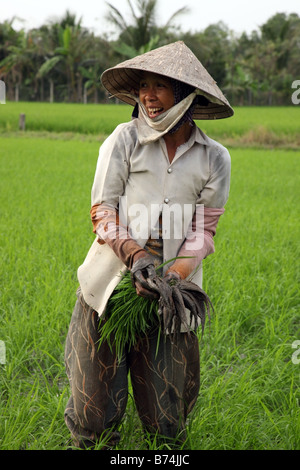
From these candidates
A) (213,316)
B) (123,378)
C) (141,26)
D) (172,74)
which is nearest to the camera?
(172,74)

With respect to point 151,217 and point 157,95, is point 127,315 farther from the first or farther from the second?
point 157,95

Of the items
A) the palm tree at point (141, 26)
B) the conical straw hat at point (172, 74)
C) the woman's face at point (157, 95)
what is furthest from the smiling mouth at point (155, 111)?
the palm tree at point (141, 26)

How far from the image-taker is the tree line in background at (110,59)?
2306 cm

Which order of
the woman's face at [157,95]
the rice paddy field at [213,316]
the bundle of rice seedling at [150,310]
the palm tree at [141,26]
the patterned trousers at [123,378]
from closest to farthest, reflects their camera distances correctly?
the bundle of rice seedling at [150,310]
the woman's face at [157,95]
the patterned trousers at [123,378]
the rice paddy field at [213,316]
the palm tree at [141,26]

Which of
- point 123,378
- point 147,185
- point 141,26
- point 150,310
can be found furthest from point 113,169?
point 141,26

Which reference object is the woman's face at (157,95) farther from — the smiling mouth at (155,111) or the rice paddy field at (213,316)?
the rice paddy field at (213,316)

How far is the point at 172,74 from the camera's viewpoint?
1400 millimetres

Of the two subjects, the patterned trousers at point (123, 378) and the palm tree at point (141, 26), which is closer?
the patterned trousers at point (123, 378)

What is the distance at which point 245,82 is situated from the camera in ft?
80.6

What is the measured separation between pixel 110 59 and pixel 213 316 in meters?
22.3

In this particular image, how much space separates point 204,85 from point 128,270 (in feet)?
Result: 1.81

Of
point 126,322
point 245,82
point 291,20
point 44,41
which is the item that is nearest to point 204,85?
point 126,322

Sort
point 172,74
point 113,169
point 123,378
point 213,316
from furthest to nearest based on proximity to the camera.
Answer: point 213,316 < point 123,378 < point 113,169 < point 172,74

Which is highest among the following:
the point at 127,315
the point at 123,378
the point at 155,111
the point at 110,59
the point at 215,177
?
the point at 110,59
